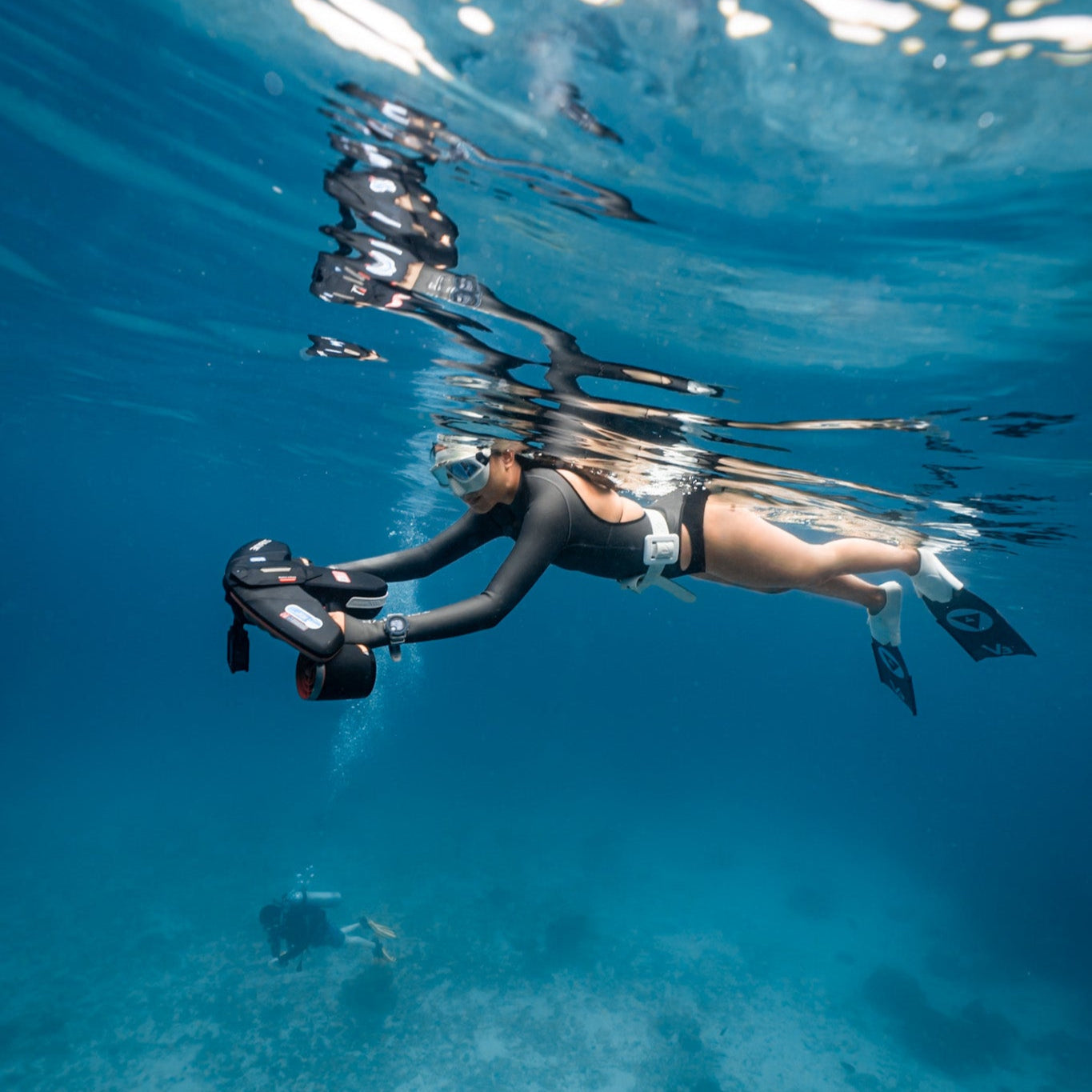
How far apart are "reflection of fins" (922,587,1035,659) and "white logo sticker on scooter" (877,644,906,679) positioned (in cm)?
68

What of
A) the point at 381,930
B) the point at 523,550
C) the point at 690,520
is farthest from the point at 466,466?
the point at 381,930

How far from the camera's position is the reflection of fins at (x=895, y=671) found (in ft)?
24.4

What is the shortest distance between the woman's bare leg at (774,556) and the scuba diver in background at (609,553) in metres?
0.01

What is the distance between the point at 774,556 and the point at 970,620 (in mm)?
3101

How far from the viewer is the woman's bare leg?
18.9 ft

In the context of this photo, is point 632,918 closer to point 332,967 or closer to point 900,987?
point 900,987

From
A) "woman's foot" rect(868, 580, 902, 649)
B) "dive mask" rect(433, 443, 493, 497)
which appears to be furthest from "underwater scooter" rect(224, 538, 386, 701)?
"woman's foot" rect(868, 580, 902, 649)

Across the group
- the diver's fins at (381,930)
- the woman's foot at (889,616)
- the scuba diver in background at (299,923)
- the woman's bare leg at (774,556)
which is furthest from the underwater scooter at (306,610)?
the diver's fins at (381,930)

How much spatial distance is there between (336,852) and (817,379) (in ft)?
87.9

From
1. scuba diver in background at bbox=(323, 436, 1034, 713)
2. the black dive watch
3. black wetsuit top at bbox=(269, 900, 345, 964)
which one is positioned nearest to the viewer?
the black dive watch

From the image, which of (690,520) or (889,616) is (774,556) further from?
(889,616)

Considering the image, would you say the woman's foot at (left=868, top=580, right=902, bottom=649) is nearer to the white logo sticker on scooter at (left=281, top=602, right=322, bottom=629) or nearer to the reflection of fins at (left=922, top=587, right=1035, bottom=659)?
the reflection of fins at (left=922, top=587, right=1035, bottom=659)

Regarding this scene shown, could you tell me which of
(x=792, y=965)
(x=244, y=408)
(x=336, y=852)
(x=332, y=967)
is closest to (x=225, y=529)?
(x=336, y=852)

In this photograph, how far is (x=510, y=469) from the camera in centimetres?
500
